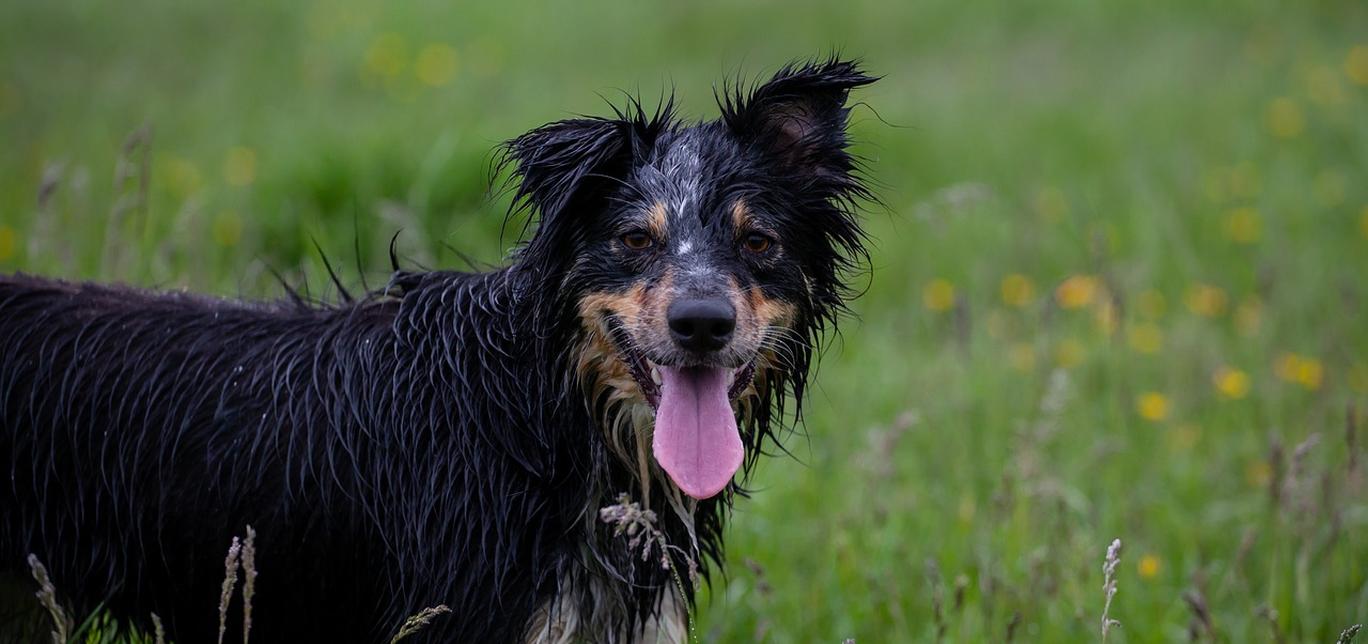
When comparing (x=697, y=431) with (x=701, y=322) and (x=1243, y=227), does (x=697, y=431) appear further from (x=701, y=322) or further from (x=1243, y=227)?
(x=1243, y=227)

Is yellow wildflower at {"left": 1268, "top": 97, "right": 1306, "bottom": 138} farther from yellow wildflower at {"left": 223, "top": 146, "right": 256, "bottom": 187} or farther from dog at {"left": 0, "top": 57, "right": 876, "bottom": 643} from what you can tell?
dog at {"left": 0, "top": 57, "right": 876, "bottom": 643}

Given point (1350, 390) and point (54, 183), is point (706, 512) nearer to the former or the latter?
point (54, 183)

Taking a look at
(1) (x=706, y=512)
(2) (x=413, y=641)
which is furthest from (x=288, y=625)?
(1) (x=706, y=512)

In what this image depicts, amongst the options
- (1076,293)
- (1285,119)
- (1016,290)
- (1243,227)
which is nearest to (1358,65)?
Answer: (1285,119)

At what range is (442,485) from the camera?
120 inches

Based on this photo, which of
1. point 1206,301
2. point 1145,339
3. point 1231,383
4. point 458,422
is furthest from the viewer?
point 1206,301

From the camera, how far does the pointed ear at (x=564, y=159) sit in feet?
9.84

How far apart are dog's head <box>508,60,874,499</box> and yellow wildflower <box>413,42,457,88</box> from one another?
20.0 ft

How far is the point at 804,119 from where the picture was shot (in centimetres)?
323

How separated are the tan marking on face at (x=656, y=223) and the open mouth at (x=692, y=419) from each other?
228 millimetres

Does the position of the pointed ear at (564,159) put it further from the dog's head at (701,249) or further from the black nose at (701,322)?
the black nose at (701,322)

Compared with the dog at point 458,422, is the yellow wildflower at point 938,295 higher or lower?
higher

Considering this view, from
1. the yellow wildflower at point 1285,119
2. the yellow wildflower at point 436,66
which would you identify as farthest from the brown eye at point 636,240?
the yellow wildflower at point 1285,119

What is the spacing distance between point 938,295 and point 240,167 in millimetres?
3851
